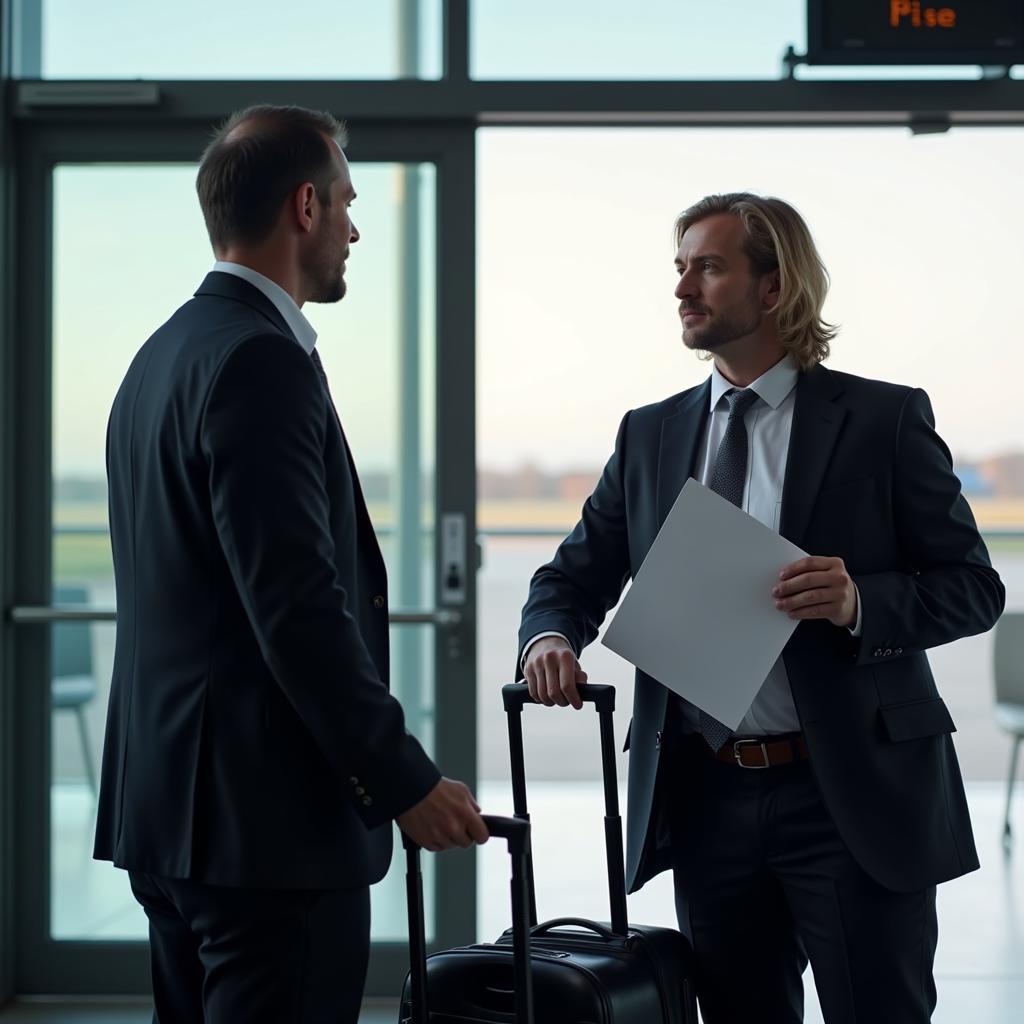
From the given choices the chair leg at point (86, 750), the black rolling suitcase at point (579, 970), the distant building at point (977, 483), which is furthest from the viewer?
the distant building at point (977, 483)

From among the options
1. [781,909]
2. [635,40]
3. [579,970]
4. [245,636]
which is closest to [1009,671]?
[635,40]

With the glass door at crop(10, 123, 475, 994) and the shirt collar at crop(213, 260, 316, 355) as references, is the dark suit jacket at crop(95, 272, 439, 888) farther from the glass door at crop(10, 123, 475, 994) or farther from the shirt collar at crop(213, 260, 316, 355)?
the glass door at crop(10, 123, 475, 994)

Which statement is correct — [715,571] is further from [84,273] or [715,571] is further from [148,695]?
[84,273]

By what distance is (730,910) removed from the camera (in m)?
1.82

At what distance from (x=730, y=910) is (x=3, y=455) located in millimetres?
2221

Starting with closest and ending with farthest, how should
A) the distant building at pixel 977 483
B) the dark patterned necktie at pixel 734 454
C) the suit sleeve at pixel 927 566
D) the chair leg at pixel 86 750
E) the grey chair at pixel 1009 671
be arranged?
1. the suit sleeve at pixel 927 566
2. the dark patterned necktie at pixel 734 454
3. the chair leg at pixel 86 750
4. the grey chair at pixel 1009 671
5. the distant building at pixel 977 483

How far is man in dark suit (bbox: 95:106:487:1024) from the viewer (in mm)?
1300

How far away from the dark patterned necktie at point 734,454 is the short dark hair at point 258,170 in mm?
728

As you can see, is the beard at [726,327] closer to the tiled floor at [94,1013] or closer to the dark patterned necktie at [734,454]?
the dark patterned necktie at [734,454]

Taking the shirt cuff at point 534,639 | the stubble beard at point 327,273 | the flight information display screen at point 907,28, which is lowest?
the shirt cuff at point 534,639

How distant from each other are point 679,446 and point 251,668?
844 millimetres

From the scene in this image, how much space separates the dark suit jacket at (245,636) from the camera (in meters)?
1.29

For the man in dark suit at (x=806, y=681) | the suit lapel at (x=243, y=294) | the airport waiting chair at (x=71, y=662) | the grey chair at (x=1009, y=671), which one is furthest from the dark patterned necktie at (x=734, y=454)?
the grey chair at (x=1009, y=671)

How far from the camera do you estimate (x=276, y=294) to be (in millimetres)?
1484
